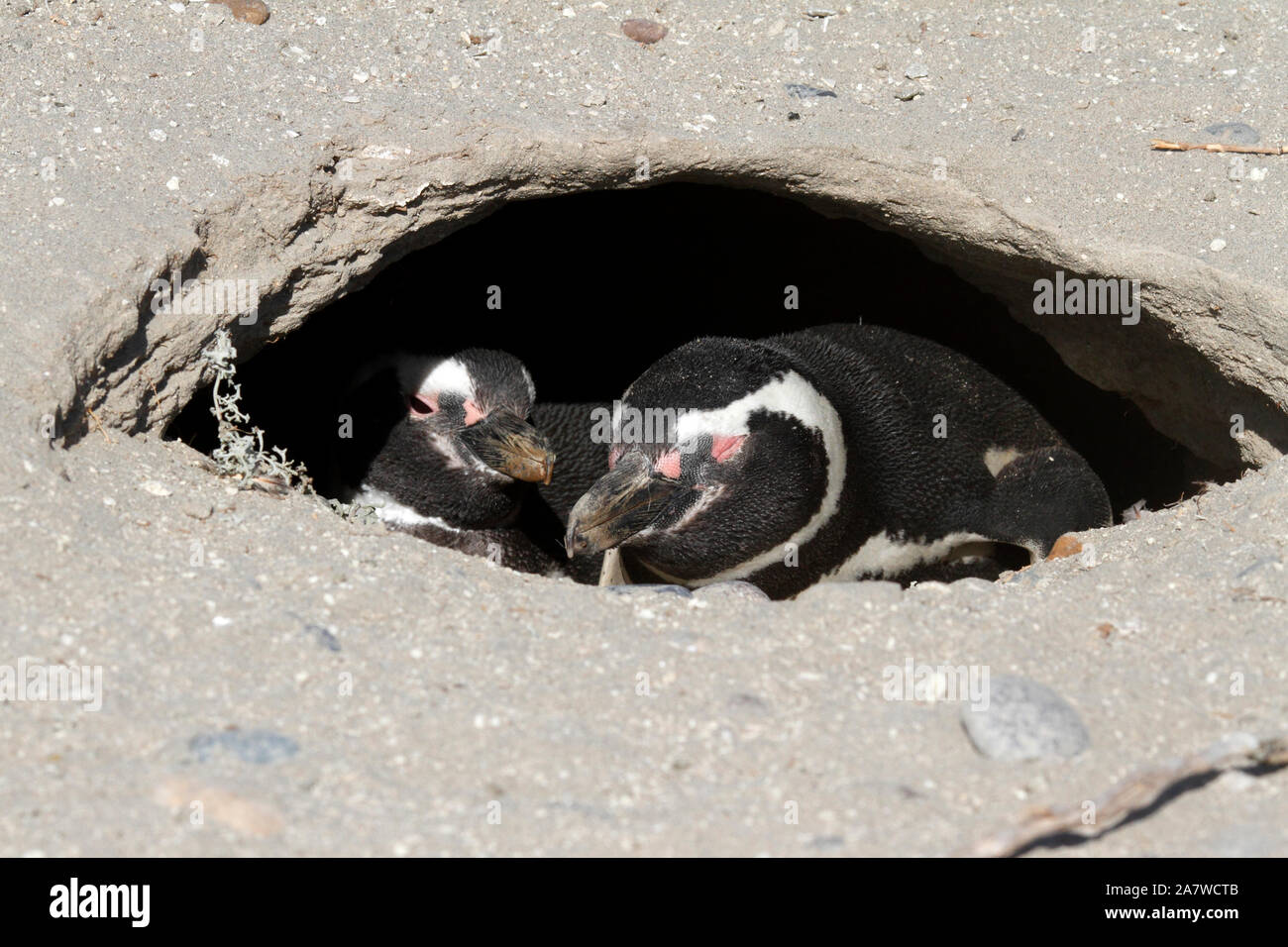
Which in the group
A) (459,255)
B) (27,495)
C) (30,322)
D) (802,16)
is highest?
(802,16)

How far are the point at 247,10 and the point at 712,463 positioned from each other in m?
1.42

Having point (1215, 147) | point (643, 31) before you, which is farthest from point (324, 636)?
point (1215, 147)

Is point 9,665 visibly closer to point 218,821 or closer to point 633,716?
point 218,821

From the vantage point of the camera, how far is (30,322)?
2100mm

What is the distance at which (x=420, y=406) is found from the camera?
123 inches

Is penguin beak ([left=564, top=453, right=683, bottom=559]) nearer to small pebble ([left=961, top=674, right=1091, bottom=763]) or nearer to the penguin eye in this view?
the penguin eye

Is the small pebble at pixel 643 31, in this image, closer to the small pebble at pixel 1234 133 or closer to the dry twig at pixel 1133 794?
the small pebble at pixel 1234 133

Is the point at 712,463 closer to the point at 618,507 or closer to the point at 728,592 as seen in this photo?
the point at 618,507

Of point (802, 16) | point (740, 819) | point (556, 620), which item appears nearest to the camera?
point (740, 819)

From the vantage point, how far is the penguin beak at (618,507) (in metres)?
2.61

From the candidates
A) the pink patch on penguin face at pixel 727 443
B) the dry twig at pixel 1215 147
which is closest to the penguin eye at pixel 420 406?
the pink patch on penguin face at pixel 727 443

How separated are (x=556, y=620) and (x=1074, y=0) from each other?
7.20 ft

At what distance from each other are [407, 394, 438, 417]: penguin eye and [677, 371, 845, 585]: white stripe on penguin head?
2.47 feet
